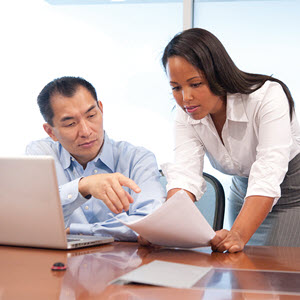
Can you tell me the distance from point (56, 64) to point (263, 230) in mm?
2436

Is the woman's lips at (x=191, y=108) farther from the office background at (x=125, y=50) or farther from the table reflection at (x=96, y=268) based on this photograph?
the office background at (x=125, y=50)

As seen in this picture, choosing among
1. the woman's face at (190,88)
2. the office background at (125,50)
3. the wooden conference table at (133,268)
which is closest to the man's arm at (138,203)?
the wooden conference table at (133,268)

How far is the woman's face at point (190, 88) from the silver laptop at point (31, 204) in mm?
636

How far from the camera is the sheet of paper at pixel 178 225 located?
1201 millimetres

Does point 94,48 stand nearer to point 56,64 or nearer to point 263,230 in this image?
point 56,64

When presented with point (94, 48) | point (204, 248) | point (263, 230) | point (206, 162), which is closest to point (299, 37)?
point (206, 162)

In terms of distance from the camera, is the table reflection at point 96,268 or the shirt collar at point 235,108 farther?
the shirt collar at point 235,108

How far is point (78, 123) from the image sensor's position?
1890 millimetres

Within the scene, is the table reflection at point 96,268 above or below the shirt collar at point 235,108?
below

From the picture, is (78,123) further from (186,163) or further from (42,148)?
(186,163)

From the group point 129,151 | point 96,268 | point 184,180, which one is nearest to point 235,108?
point 184,180

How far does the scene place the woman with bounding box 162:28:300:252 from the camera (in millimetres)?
1590

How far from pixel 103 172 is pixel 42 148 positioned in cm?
29

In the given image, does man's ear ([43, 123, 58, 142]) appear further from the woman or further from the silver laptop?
the silver laptop
